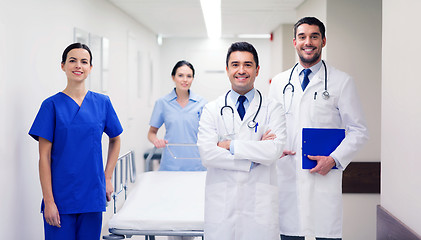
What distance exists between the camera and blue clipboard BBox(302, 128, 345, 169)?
1.92 meters

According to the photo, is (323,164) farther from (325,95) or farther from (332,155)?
(325,95)

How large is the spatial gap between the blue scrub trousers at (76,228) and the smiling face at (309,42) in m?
1.19

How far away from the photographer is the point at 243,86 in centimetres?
181

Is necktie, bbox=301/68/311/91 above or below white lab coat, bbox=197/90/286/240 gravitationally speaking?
above

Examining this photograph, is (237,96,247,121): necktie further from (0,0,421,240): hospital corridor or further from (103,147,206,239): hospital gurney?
(103,147,206,239): hospital gurney

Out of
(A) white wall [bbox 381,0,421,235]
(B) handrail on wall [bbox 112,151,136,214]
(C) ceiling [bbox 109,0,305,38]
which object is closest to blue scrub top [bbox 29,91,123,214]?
(B) handrail on wall [bbox 112,151,136,214]

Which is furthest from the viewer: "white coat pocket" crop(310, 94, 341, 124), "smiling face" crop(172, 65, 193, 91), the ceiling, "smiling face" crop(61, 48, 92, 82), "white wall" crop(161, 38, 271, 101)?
"white wall" crop(161, 38, 271, 101)

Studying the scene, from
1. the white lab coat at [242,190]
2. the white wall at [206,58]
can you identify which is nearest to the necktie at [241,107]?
the white lab coat at [242,190]

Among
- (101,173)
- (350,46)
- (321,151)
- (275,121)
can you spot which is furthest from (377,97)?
(101,173)

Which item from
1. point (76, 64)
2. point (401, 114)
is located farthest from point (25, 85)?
point (401, 114)

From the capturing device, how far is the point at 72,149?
1860mm

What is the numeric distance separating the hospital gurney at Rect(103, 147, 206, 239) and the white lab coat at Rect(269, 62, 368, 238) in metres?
0.44

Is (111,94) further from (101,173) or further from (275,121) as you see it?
(275,121)

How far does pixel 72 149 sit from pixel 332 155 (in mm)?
1150
